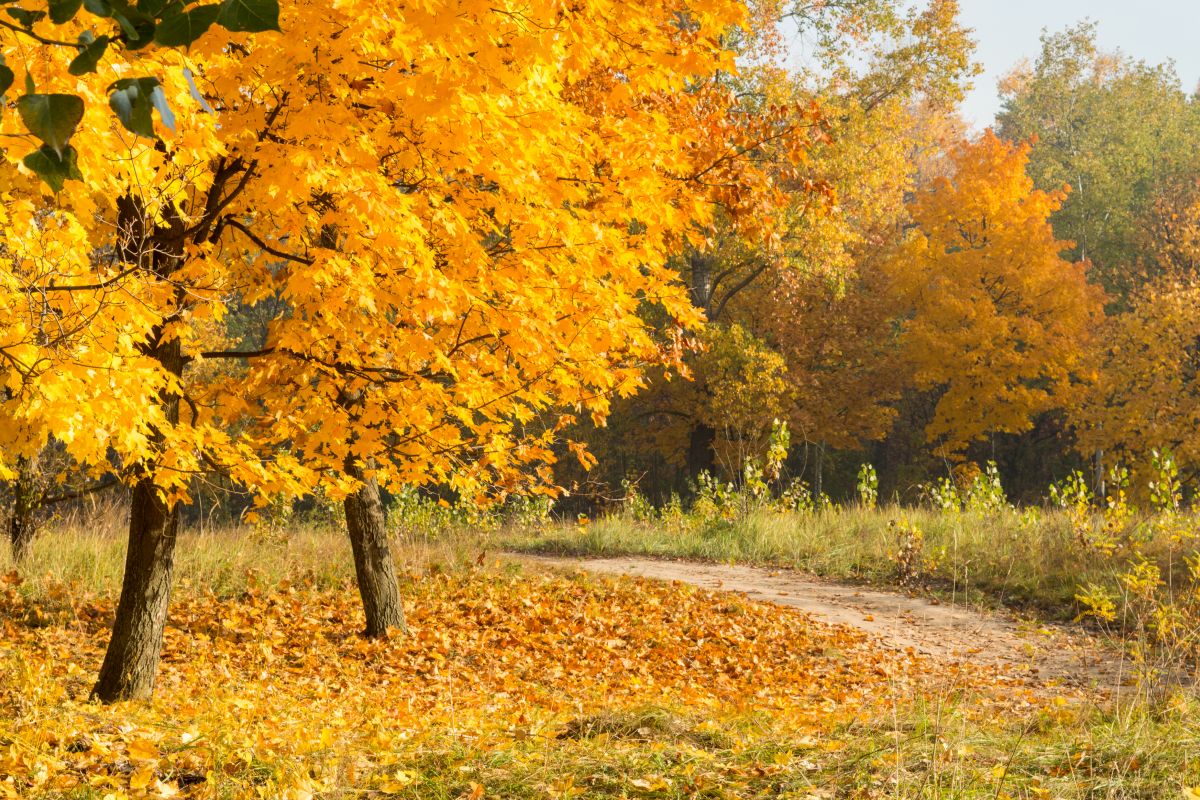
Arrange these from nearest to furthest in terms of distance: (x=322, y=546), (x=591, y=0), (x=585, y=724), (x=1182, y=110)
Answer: (x=591, y=0) → (x=585, y=724) → (x=322, y=546) → (x=1182, y=110)

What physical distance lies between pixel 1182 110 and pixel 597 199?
125 feet

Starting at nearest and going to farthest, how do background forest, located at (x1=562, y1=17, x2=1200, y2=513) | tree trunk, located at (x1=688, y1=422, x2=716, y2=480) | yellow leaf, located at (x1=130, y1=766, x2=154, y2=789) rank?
yellow leaf, located at (x1=130, y1=766, x2=154, y2=789) → background forest, located at (x1=562, y1=17, x2=1200, y2=513) → tree trunk, located at (x1=688, y1=422, x2=716, y2=480)

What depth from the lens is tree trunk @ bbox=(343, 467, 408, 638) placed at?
348 inches

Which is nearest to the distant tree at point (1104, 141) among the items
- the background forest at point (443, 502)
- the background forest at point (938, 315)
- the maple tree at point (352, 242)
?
the background forest at point (938, 315)

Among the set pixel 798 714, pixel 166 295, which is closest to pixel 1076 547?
pixel 798 714

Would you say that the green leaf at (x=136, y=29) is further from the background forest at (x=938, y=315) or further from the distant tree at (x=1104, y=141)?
the distant tree at (x=1104, y=141)

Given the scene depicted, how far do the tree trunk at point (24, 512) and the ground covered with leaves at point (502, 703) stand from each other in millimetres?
777

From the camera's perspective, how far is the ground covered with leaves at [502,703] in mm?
3920

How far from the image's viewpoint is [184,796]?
3893mm

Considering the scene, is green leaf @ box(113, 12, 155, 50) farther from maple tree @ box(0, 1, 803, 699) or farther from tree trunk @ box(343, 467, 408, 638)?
tree trunk @ box(343, 467, 408, 638)

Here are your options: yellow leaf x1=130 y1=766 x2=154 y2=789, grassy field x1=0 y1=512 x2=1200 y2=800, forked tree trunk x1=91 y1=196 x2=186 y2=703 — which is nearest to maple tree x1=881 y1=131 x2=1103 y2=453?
grassy field x1=0 y1=512 x2=1200 y2=800

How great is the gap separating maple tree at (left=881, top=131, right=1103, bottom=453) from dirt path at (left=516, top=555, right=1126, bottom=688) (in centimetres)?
1321

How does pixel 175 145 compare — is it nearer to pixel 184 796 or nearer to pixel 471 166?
pixel 471 166

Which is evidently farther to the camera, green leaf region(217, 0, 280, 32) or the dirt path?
the dirt path
